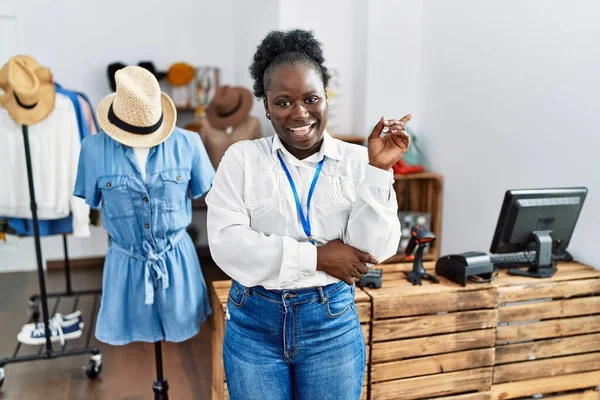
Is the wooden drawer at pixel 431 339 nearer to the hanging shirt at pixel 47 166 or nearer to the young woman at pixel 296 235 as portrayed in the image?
the young woman at pixel 296 235

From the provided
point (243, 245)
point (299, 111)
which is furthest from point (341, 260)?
point (299, 111)

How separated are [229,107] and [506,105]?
2.02 meters

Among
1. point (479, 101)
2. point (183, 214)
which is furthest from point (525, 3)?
point (183, 214)

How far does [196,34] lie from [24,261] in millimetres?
2692

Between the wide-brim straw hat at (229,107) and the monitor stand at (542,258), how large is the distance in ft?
7.92

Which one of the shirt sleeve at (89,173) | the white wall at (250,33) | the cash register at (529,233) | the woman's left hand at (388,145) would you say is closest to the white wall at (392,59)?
the white wall at (250,33)

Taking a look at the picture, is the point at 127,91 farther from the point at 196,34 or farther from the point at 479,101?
the point at 196,34

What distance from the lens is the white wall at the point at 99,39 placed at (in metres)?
4.72

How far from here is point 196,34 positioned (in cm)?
516

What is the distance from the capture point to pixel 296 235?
4.25 ft

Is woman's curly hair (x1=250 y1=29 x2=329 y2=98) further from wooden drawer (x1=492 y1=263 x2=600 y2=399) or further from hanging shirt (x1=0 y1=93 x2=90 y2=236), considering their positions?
hanging shirt (x1=0 y1=93 x2=90 y2=236)

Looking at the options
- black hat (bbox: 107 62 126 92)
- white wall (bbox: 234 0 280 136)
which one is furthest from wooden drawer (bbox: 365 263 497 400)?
black hat (bbox: 107 62 126 92)

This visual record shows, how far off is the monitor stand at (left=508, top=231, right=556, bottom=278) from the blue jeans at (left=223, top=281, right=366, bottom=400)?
1421 mm

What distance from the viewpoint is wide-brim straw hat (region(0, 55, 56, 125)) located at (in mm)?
2719
